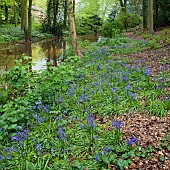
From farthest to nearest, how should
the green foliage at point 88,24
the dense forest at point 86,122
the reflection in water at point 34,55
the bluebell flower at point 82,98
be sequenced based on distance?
the green foliage at point 88,24, the reflection in water at point 34,55, the bluebell flower at point 82,98, the dense forest at point 86,122

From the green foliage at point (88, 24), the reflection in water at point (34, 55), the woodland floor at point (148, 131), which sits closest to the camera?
the woodland floor at point (148, 131)

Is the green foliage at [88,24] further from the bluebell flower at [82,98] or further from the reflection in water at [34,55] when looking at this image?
the bluebell flower at [82,98]

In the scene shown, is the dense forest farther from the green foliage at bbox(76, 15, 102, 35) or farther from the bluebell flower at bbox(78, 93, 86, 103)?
the green foliage at bbox(76, 15, 102, 35)

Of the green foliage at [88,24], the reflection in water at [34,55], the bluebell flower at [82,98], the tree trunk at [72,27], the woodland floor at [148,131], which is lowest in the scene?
the woodland floor at [148,131]

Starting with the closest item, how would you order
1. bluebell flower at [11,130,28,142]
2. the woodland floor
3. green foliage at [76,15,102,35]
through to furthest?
the woodland floor, bluebell flower at [11,130,28,142], green foliage at [76,15,102,35]

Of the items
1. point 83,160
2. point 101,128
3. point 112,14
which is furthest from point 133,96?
point 112,14

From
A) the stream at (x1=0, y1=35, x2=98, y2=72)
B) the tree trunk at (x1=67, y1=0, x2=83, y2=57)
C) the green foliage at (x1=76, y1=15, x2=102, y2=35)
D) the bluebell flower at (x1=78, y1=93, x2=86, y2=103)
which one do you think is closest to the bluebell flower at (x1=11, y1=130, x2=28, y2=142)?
the bluebell flower at (x1=78, y1=93, x2=86, y2=103)

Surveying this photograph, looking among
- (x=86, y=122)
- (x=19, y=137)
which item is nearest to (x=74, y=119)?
(x=86, y=122)

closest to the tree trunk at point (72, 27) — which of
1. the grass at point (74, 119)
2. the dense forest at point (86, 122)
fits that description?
the dense forest at point (86, 122)

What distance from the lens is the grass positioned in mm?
3205

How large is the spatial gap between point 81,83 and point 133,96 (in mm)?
2028

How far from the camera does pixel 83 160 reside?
317 cm

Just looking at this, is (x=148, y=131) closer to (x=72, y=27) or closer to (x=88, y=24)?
(x=72, y=27)

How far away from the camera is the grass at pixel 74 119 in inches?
126
